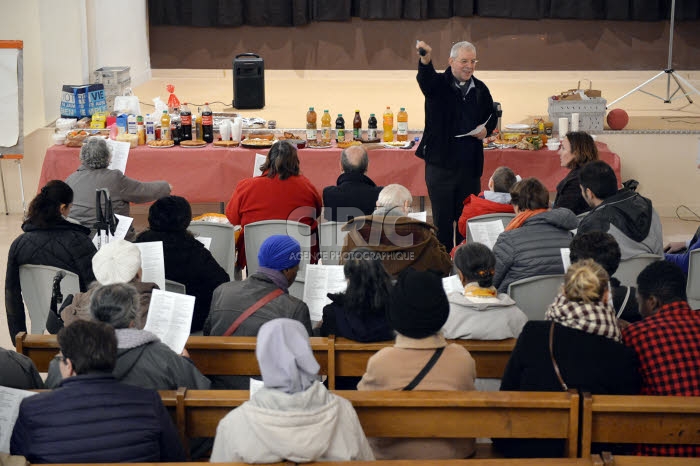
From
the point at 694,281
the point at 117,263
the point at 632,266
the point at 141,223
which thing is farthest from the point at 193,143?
the point at 694,281

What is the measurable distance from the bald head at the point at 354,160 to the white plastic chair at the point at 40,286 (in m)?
1.77

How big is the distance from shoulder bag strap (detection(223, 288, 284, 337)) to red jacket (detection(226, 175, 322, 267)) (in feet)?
5.71

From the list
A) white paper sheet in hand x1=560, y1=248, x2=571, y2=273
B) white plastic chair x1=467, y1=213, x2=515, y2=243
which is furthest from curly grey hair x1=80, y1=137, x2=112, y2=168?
white paper sheet in hand x1=560, y1=248, x2=571, y2=273

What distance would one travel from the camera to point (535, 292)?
13.2 feet

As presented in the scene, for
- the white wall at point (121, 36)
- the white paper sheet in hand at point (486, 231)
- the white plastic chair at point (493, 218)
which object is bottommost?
the white paper sheet in hand at point (486, 231)

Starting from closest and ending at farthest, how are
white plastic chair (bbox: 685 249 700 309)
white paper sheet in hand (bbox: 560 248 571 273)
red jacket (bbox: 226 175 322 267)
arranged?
white paper sheet in hand (bbox: 560 248 571 273)
white plastic chair (bbox: 685 249 700 309)
red jacket (bbox: 226 175 322 267)

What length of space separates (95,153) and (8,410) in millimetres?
3033

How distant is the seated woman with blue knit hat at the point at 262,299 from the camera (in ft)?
11.7

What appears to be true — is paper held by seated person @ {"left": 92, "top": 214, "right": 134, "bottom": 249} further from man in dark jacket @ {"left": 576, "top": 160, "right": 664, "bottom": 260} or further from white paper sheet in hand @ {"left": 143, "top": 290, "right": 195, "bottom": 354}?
man in dark jacket @ {"left": 576, "top": 160, "right": 664, "bottom": 260}

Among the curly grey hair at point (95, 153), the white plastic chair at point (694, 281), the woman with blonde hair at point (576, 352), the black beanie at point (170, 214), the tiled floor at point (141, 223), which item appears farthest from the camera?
the tiled floor at point (141, 223)

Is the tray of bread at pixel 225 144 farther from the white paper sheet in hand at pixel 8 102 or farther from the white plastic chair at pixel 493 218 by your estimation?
the white plastic chair at pixel 493 218

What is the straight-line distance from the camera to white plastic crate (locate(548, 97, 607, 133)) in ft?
24.5

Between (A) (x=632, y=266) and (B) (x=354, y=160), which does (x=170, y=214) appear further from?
(A) (x=632, y=266)

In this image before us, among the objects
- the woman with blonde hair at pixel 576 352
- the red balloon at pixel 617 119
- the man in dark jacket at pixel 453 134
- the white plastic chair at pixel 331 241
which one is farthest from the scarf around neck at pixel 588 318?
the red balloon at pixel 617 119
